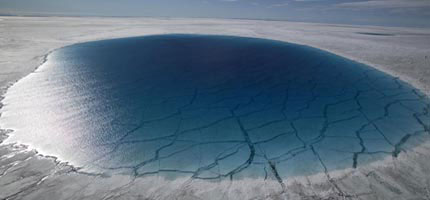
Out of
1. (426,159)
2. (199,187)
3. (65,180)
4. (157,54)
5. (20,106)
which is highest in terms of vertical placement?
(157,54)

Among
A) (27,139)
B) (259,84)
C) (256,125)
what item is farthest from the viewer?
(259,84)

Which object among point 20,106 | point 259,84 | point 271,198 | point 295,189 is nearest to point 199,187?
point 271,198

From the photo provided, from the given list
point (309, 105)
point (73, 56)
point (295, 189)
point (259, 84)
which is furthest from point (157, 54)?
A: point (295, 189)

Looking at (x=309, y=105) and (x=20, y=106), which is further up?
(x=20, y=106)

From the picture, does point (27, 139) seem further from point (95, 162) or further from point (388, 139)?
point (388, 139)

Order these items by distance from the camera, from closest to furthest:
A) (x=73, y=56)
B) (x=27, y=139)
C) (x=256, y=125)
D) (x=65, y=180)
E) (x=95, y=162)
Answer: (x=65, y=180) < (x=95, y=162) < (x=27, y=139) < (x=256, y=125) < (x=73, y=56)

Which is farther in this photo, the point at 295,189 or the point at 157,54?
the point at 157,54
